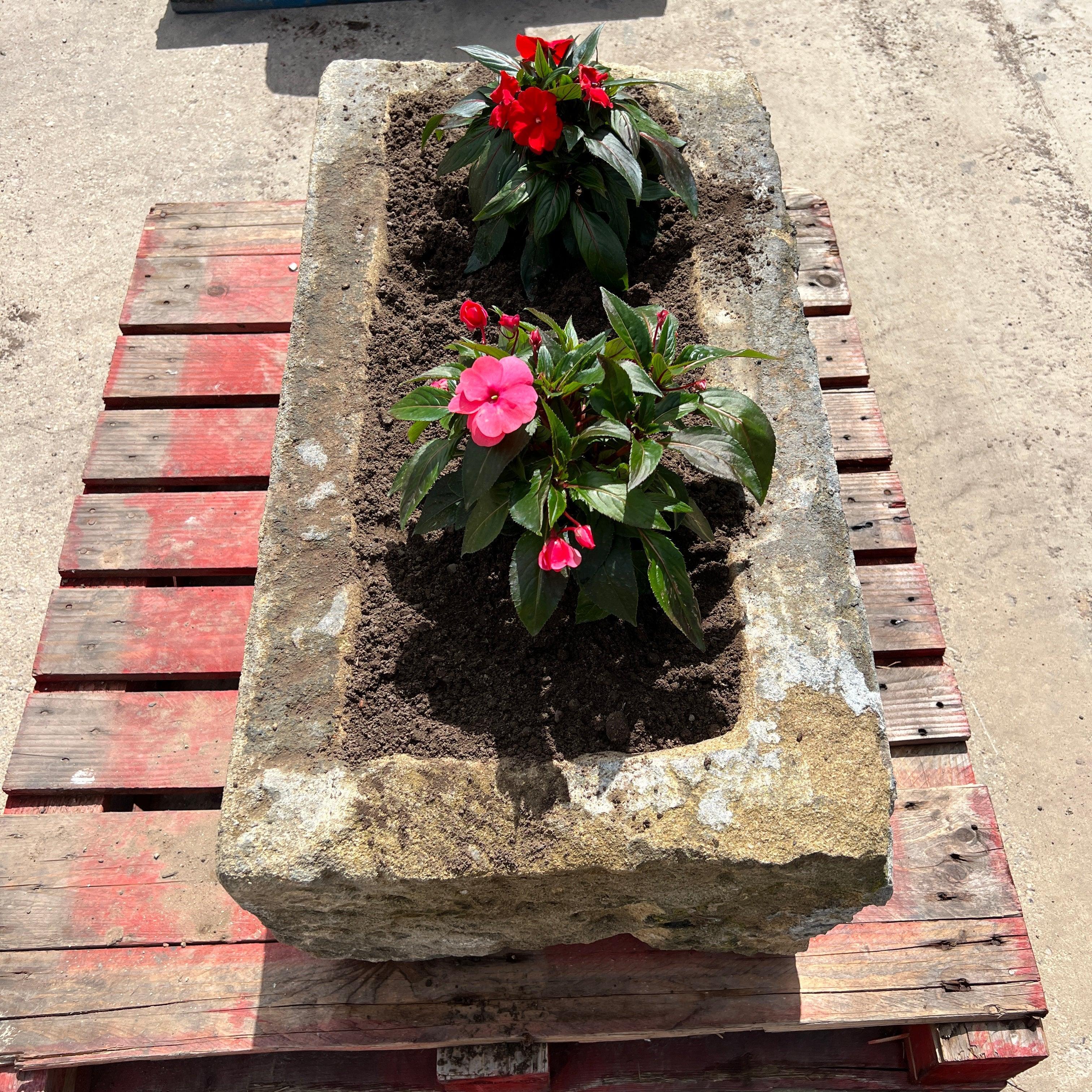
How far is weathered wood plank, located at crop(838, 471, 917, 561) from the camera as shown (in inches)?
107

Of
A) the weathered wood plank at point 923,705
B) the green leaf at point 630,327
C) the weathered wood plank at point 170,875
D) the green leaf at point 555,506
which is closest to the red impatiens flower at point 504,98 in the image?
the green leaf at point 630,327

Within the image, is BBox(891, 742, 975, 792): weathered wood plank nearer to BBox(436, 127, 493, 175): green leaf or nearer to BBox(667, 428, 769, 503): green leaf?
BBox(667, 428, 769, 503): green leaf

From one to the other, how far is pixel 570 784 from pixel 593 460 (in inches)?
24.4

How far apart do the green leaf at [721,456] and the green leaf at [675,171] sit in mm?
772

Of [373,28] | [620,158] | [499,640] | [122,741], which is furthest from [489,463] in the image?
[373,28]

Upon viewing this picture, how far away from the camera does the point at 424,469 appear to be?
1872 mm

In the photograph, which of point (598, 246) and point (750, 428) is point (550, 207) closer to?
point (598, 246)

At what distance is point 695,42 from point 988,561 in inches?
113

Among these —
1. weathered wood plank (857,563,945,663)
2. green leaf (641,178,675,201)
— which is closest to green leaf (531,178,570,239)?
green leaf (641,178,675,201)

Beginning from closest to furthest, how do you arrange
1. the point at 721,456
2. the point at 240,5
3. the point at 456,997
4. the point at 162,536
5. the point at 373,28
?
the point at 721,456
the point at 456,997
the point at 162,536
the point at 373,28
the point at 240,5

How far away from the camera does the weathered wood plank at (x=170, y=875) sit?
223 cm

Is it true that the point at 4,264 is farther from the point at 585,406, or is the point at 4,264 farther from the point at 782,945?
the point at 782,945

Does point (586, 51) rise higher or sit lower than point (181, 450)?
higher

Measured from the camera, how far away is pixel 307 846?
173cm
